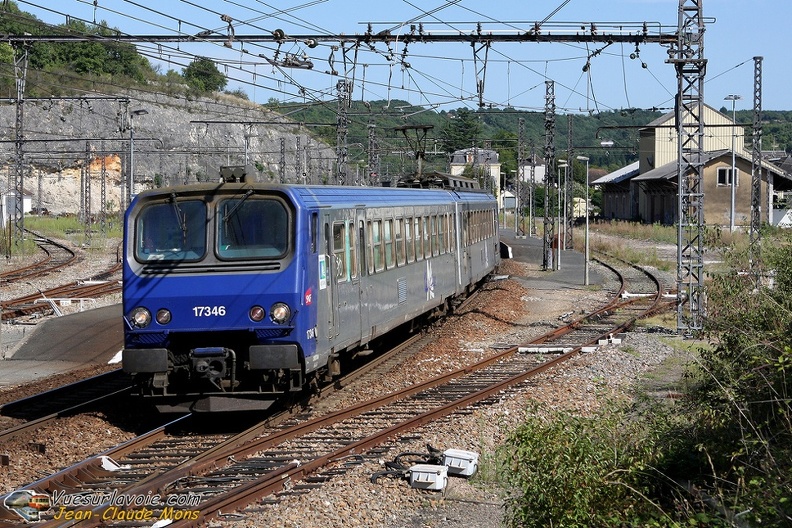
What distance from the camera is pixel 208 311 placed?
34.4 feet

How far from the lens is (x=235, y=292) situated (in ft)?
34.4

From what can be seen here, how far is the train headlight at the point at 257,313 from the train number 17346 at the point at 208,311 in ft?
A: 0.95

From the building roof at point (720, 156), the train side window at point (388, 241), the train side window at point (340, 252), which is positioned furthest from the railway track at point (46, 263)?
the building roof at point (720, 156)

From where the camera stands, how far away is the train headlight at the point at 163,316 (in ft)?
34.6

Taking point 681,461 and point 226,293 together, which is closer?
point 681,461

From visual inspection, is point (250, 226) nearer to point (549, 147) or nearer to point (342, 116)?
point (342, 116)

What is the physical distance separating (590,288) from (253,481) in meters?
22.0

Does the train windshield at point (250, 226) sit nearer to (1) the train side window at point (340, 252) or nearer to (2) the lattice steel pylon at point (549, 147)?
(1) the train side window at point (340, 252)

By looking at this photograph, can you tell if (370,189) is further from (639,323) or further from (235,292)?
(639,323)

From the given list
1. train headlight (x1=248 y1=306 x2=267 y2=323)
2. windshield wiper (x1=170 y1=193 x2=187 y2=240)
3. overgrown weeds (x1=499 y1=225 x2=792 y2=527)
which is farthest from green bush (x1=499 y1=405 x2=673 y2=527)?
windshield wiper (x1=170 y1=193 x2=187 y2=240)

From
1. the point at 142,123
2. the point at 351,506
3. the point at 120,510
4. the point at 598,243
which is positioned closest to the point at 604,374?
the point at 351,506

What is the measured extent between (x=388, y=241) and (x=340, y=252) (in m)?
2.59

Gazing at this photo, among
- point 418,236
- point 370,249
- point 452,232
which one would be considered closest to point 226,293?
point 370,249

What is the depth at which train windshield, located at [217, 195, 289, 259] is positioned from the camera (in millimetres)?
10727
